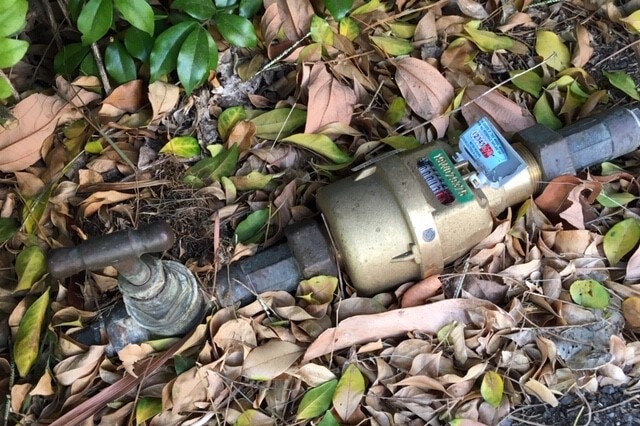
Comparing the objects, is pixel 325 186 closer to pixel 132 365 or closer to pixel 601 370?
pixel 132 365

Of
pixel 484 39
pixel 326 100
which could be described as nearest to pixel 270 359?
pixel 326 100

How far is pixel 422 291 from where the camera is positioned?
54.0 inches

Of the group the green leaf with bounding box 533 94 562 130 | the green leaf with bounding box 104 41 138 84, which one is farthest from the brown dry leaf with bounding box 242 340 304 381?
the green leaf with bounding box 533 94 562 130

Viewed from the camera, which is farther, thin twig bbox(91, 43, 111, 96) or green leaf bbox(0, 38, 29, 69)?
thin twig bbox(91, 43, 111, 96)

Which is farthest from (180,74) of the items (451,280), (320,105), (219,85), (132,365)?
(451,280)

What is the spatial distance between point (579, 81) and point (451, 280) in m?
0.60

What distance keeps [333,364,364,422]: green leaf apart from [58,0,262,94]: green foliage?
66 cm

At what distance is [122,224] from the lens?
143 cm

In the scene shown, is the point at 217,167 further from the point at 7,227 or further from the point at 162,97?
the point at 7,227

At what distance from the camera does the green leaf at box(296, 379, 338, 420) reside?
1.27 meters

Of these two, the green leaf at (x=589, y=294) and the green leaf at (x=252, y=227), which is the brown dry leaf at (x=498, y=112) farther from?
the green leaf at (x=252, y=227)

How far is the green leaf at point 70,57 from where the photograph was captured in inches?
58.4

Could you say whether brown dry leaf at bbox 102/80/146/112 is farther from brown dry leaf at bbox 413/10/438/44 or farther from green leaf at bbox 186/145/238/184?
brown dry leaf at bbox 413/10/438/44

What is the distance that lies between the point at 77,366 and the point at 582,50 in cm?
132
